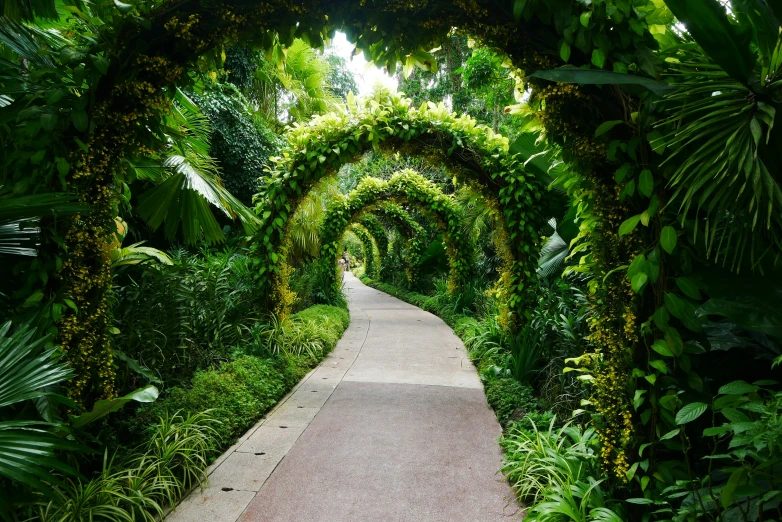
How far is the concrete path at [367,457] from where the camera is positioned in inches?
119

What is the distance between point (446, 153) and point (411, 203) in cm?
657

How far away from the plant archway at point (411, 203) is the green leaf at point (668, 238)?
31.1 feet

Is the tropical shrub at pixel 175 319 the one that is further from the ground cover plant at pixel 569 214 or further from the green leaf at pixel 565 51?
the green leaf at pixel 565 51

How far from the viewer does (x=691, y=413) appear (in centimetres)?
195

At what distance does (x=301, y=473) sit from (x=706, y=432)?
269cm

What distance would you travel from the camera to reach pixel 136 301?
4.43 meters

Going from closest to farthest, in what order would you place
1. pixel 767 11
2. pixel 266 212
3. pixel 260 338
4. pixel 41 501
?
pixel 767 11 < pixel 41 501 < pixel 260 338 < pixel 266 212

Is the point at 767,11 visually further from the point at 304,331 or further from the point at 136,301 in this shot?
the point at 304,331

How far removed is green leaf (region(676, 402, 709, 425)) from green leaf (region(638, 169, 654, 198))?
99cm

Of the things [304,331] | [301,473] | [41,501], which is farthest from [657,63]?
[304,331]

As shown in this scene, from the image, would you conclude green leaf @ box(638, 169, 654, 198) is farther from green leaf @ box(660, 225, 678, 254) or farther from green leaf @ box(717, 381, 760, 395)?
green leaf @ box(717, 381, 760, 395)

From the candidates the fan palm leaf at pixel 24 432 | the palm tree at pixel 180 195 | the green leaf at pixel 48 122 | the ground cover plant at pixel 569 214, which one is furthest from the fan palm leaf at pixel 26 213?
the palm tree at pixel 180 195

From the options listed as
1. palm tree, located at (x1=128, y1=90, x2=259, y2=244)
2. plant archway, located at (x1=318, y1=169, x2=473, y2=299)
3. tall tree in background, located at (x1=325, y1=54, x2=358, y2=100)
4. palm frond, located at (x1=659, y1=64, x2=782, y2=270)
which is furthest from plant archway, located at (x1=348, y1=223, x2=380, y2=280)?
palm frond, located at (x1=659, y1=64, x2=782, y2=270)

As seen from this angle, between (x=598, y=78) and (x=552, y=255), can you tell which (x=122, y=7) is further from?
(x=552, y=255)
